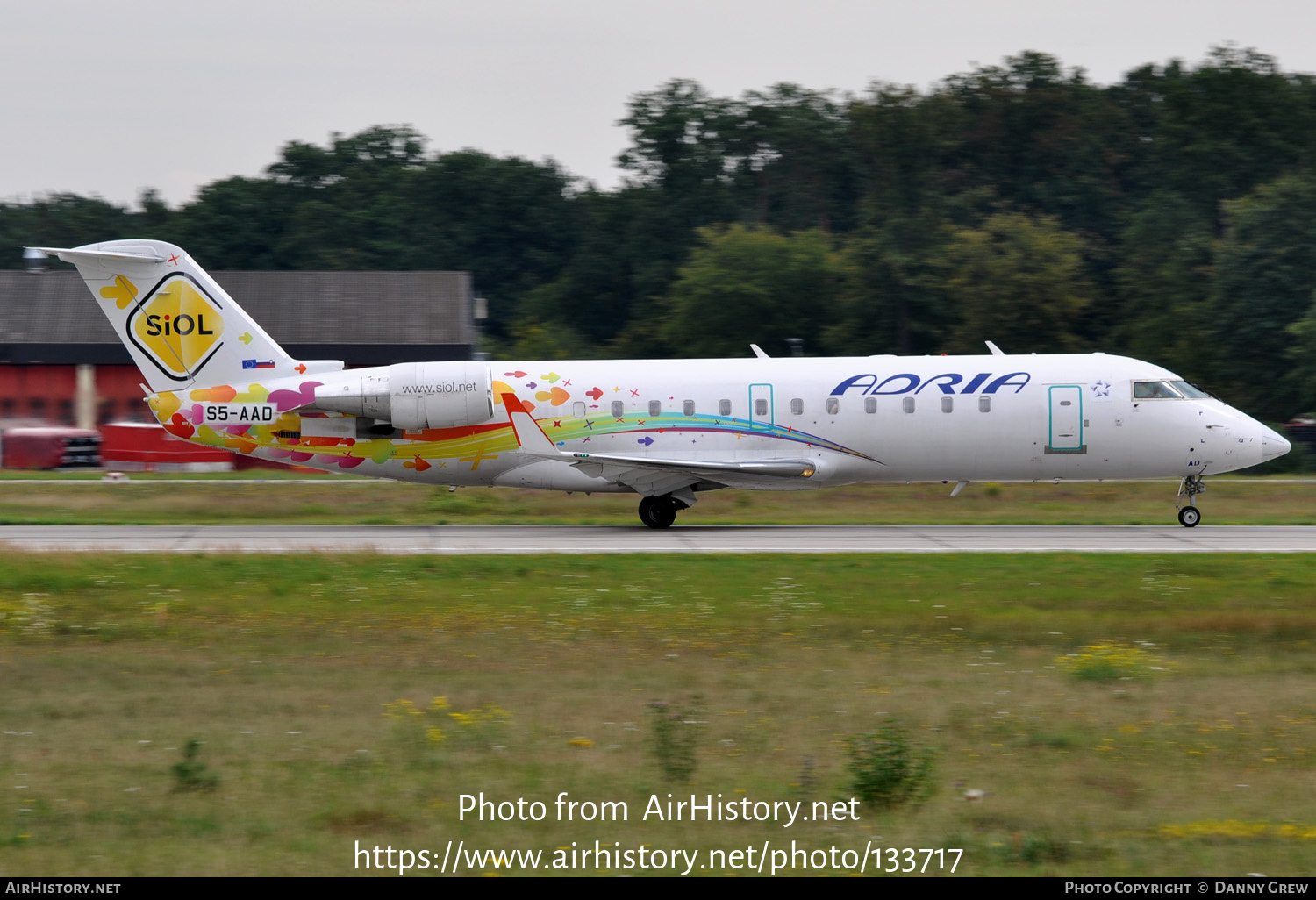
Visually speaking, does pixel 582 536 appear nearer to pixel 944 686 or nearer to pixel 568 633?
pixel 568 633

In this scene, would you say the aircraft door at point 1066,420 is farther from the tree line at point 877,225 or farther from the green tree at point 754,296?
the green tree at point 754,296

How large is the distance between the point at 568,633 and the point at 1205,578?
9796 millimetres

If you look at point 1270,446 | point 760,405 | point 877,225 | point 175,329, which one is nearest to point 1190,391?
point 1270,446

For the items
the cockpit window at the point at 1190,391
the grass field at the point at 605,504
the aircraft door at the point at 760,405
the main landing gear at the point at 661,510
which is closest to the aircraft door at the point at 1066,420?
the cockpit window at the point at 1190,391

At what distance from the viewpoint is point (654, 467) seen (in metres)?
26.3

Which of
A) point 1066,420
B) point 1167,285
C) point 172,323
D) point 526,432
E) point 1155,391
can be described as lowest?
point 526,432

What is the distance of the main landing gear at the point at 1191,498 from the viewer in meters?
27.0

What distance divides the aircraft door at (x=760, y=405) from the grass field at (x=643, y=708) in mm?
6675

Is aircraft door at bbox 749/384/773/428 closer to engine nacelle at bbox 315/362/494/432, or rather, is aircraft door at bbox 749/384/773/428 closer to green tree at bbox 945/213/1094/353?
engine nacelle at bbox 315/362/494/432

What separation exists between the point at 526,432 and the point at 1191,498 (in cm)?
1345

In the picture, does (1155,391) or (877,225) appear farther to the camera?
(877,225)

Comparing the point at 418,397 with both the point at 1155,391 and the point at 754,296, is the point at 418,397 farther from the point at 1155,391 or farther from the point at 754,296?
the point at 754,296

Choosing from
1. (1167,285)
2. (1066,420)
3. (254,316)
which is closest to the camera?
(1066,420)

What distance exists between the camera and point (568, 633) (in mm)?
15469
